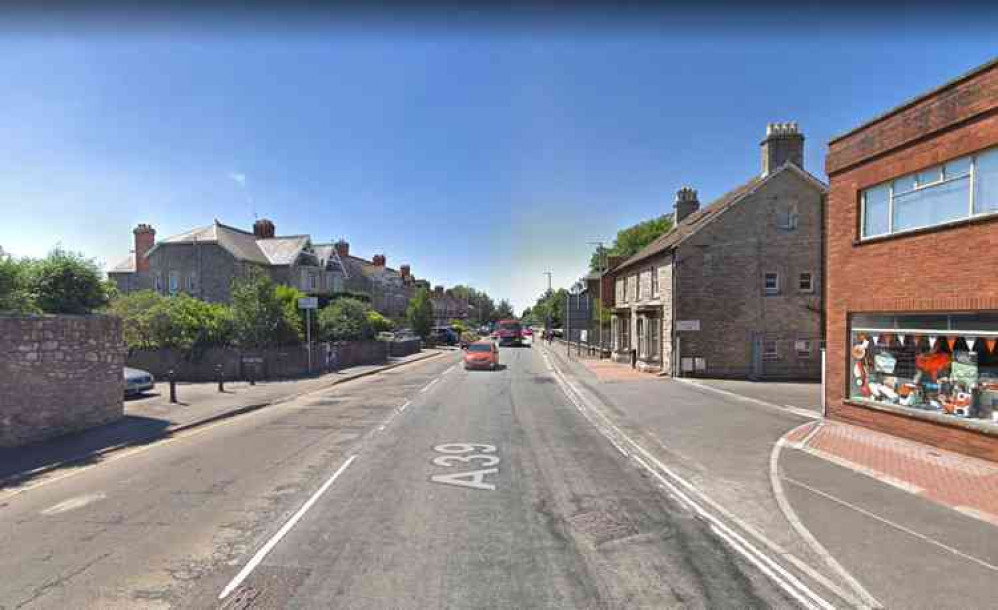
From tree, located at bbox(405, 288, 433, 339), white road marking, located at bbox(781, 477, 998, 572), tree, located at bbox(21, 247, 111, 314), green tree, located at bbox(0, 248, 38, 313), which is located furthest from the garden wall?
tree, located at bbox(405, 288, 433, 339)

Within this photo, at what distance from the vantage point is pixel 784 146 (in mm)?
21688

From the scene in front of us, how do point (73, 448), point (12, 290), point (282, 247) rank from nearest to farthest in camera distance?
1. point (73, 448)
2. point (12, 290)
3. point (282, 247)

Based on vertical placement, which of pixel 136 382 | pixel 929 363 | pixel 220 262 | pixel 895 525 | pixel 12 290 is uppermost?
pixel 220 262

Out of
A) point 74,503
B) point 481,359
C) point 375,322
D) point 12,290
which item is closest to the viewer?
point 74,503

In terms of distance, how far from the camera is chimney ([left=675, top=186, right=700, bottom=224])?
30984 millimetres

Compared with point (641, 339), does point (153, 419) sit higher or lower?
lower

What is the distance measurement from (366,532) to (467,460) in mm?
3150

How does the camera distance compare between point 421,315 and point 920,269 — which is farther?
point 421,315

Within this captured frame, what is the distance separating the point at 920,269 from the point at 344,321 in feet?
86.3

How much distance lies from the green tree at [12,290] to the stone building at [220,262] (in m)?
25.9

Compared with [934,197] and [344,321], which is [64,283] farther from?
[934,197]

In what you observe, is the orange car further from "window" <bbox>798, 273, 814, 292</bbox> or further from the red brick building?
the red brick building

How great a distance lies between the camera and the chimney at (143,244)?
37.6 m

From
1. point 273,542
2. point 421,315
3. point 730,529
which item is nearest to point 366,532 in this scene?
point 273,542
